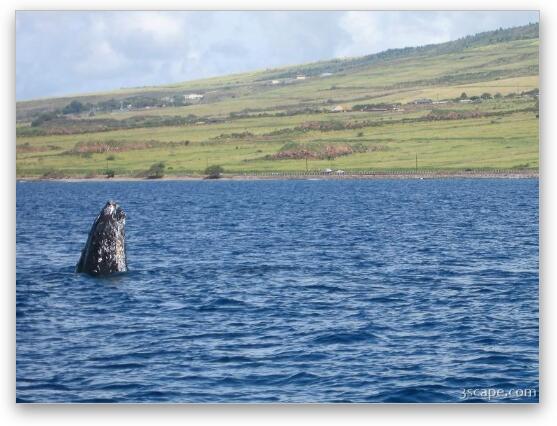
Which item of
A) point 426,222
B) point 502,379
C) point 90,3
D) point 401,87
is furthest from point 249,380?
point 401,87

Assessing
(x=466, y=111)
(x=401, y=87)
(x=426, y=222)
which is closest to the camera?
(x=426, y=222)

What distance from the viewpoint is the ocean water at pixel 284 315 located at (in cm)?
2194

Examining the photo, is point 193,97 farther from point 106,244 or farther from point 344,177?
point 344,177

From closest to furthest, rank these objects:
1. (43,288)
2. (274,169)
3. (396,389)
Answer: (396,389)
(43,288)
(274,169)

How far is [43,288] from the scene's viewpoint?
29.9 m

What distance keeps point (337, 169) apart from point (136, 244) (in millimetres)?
44251

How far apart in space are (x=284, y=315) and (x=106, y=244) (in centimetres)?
684

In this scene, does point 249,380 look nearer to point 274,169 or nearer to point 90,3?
point 90,3

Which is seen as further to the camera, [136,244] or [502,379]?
[136,244]

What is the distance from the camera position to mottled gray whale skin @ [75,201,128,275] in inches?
1186

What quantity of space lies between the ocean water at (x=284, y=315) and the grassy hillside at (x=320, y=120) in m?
4.90

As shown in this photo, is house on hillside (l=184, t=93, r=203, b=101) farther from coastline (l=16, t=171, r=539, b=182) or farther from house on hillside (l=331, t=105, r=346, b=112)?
house on hillside (l=331, t=105, r=346, b=112)

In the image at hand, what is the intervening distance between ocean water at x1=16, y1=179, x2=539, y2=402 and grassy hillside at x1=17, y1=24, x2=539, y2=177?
4.90m

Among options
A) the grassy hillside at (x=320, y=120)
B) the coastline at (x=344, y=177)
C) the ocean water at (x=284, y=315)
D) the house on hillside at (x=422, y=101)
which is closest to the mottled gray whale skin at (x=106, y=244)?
the ocean water at (x=284, y=315)
